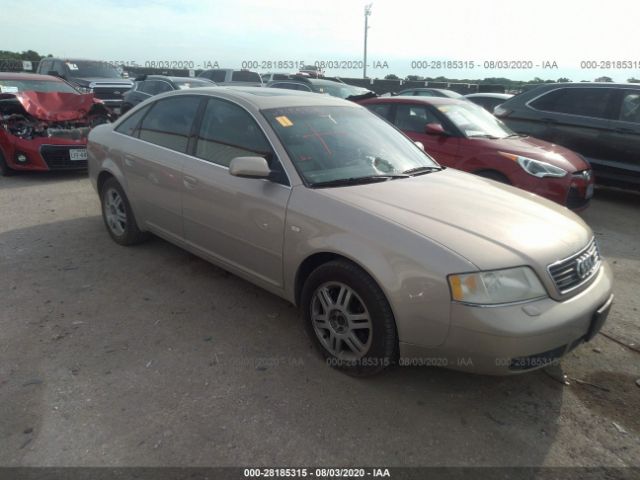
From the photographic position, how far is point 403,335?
252 centimetres

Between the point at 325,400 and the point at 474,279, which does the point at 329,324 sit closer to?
the point at 325,400

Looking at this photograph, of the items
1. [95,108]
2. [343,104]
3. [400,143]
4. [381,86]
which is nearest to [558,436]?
[400,143]

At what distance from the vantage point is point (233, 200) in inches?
131

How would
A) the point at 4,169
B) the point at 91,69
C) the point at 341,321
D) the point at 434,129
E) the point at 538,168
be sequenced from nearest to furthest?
the point at 341,321
the point at 538,168
the point at 434,129
the point at 4,169
the point at 91,69

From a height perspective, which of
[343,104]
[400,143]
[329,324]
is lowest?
[329,324]

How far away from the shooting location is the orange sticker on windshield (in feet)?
11.0

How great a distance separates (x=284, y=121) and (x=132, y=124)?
197cm

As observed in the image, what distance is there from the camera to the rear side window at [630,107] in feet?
22.3

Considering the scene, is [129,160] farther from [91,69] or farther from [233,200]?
[91,69]

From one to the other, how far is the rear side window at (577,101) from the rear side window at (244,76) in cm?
1228

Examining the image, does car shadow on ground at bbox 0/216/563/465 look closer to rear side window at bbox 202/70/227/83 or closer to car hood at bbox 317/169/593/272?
car hood at bbox 317/169/593/272

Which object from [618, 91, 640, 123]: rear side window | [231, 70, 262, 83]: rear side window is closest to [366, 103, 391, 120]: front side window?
[618, 91, 640, 123]: rear side window

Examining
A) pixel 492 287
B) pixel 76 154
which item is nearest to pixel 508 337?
pixel 492 287

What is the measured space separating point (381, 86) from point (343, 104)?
2320 centimetres
